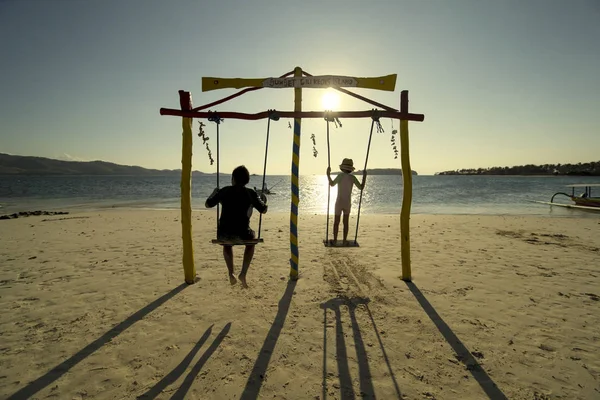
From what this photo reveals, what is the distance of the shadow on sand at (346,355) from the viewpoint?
2.95 m

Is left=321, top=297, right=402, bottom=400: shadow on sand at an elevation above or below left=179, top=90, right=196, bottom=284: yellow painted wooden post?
below

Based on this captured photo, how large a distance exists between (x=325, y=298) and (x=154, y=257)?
488 centimetres

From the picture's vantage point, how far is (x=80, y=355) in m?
3.49

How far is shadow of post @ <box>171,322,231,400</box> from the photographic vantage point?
2.90 meters

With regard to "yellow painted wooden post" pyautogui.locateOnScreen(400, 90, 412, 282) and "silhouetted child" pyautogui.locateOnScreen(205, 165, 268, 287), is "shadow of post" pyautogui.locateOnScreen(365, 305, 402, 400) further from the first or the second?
"silhouetted child" pyautogui.locateOnScreen(205, 165, 268, 287)

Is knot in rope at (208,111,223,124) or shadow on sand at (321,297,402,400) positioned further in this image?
knot in rope at (208,111,223,124)

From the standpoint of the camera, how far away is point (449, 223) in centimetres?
1391

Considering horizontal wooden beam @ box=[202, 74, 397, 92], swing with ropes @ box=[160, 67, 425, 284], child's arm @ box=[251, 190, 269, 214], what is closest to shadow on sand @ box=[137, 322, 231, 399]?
child's arm @ box=[251, 190, 269, 214]

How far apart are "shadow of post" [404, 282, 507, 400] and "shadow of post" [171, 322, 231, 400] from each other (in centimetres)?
290

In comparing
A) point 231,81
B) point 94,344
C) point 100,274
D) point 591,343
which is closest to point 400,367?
point 591,343

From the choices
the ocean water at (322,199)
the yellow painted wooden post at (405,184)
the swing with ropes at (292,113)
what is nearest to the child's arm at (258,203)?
the swing with ropes at (292,113)

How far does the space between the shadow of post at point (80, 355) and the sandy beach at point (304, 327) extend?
0.02 metres

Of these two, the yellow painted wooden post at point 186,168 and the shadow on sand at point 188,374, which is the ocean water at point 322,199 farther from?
the shadow on sand at point 188,374

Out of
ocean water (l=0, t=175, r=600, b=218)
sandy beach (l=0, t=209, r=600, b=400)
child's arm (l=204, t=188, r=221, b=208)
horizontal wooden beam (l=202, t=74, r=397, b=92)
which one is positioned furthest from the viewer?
ocean water (l=0, t=175, r=600, b=218)
